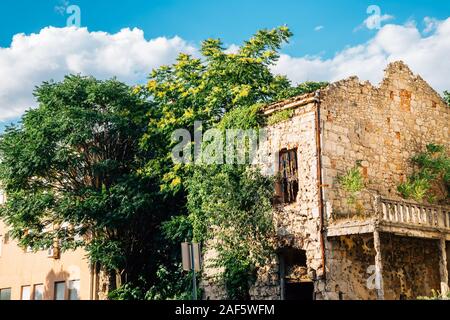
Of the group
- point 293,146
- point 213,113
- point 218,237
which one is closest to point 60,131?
point 213,113

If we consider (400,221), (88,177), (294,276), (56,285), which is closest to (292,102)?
(400,221)

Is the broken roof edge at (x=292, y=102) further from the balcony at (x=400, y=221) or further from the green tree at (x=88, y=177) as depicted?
the green tree at (x=88, y=177)

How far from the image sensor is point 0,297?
34031 millimetres

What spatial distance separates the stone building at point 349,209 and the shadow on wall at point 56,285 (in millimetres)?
11089

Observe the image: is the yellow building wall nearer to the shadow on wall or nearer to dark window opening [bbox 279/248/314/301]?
the shadow on wall

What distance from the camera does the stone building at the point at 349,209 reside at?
17984mm

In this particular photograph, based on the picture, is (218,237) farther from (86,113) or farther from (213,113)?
(86,113)

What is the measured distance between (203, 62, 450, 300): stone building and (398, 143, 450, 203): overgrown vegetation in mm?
370

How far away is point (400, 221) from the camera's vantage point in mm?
17703

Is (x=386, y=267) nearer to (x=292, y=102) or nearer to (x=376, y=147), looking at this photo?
(x=376, y=147)

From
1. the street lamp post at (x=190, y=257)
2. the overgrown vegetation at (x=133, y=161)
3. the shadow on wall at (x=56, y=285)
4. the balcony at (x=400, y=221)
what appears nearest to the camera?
the street lamp post at (x=190, y=257)

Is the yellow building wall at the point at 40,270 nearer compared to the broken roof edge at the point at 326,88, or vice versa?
the broken roof edge at the point at 326,88

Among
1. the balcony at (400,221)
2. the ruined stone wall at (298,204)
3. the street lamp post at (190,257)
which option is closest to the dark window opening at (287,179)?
the ruined stone wall at (298,204)
